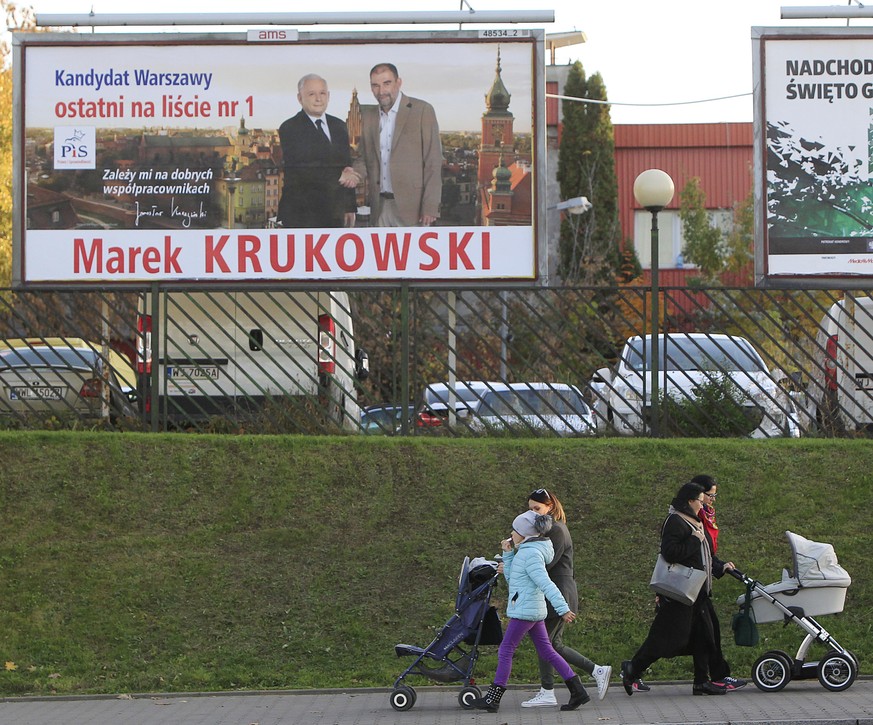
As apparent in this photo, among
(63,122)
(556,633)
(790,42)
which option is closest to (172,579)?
(556,633)

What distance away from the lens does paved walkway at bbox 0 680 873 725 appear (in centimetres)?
864

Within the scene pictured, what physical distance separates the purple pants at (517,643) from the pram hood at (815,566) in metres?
1.82

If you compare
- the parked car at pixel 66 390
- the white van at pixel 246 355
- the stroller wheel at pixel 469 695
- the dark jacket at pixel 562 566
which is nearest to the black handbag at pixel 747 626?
the dark jacket at pixel 562 566

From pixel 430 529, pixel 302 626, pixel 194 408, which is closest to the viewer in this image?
pixel 302 626

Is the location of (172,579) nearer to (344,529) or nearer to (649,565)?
(344,529)

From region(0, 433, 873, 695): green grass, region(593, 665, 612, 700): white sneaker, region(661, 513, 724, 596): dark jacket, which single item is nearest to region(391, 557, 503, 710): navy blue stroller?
region(593, 665, 612, 700): white sneaker

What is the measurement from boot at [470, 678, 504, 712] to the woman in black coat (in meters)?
0.99

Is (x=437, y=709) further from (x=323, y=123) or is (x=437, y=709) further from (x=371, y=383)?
(x=323, y=123)

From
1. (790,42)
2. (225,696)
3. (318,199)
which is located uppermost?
(790,42)

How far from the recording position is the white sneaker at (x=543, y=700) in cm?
912

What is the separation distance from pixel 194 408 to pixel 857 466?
679 cm

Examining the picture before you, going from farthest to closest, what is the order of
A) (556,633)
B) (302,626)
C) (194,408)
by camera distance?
1. (194,408)
2. (302,626)
3. (556,633)

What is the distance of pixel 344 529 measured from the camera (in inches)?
470

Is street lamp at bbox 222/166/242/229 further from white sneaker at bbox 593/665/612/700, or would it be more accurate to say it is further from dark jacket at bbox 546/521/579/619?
white sneaker at bbox 593/665/612/700
